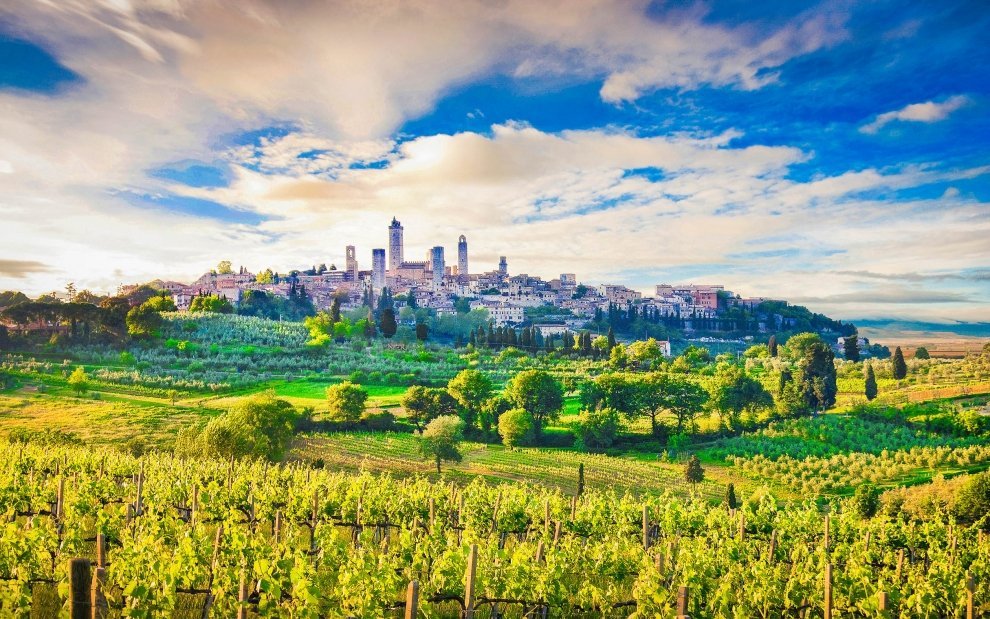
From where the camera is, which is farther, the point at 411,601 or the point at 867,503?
the point at 867,503

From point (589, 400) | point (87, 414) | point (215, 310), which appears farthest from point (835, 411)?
point (215, 310)

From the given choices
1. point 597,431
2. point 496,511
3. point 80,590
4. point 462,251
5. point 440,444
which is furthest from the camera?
point 462,251

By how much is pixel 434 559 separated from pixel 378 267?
99.8 metres

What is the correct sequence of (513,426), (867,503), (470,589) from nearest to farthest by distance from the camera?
(470,589) < (867,503) < (513,426)

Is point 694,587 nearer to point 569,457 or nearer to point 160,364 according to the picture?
point 569,457

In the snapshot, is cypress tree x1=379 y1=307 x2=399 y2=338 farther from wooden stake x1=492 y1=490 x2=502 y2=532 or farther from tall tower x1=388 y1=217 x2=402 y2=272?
tall tower x1=388 y1=217 x2=402 y2=272

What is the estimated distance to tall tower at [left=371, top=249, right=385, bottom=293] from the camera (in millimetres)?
98863

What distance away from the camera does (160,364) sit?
3562cm

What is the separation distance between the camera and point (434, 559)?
694 centimetres

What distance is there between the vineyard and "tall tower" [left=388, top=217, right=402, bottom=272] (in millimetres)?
104906

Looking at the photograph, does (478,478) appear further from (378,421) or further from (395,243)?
(395,243)

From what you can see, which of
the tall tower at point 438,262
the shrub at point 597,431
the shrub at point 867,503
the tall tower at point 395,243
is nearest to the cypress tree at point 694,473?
the shrub at point 867,503

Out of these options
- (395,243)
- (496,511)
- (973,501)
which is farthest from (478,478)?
(395,243)

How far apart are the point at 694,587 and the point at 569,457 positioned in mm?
18444
